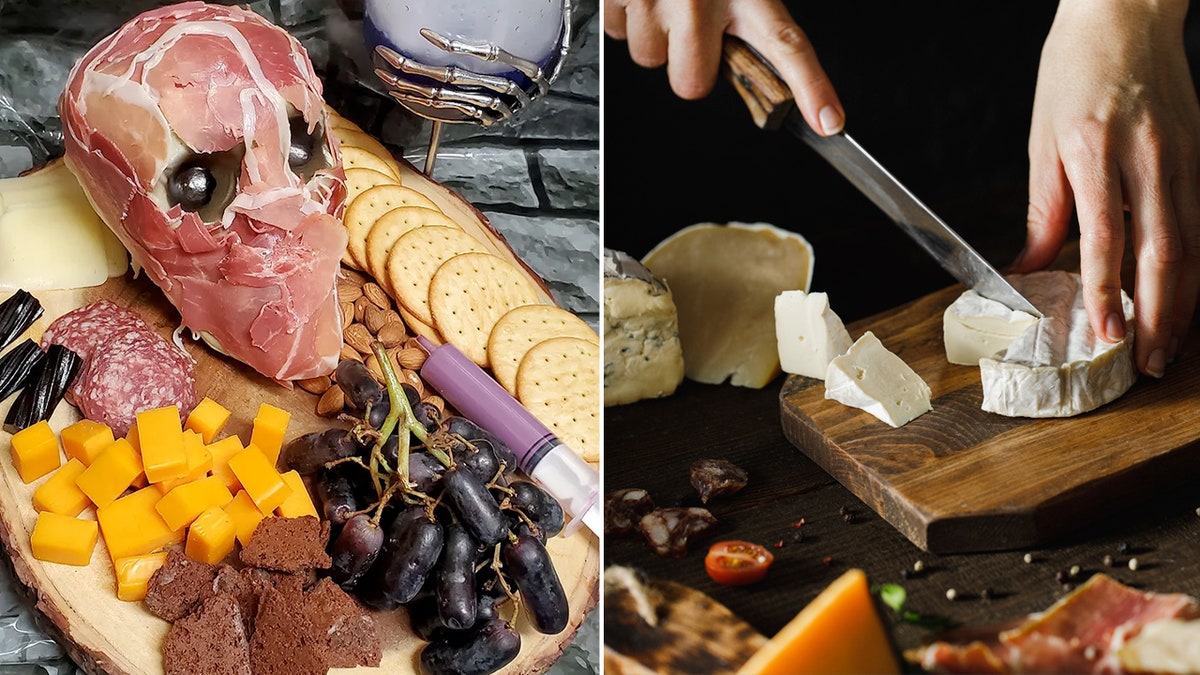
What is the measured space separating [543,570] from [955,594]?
312 millimetres

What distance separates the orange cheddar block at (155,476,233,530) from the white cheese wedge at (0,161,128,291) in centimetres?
25

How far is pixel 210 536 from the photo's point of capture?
0.82 metres

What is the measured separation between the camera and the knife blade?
0.90 metres

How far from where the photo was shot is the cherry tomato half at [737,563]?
2.42 ft

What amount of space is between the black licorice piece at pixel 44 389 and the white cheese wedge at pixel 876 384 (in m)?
0.65

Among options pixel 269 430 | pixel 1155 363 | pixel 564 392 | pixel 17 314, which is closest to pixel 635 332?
pixel 564 392

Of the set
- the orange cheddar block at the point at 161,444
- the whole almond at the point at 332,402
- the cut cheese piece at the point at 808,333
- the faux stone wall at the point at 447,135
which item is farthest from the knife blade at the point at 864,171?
the orange cheddar block at the point at 161,444

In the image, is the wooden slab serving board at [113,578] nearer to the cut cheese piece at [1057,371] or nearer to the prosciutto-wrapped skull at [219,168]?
the prosciutto-wrapped skull at [219,168]

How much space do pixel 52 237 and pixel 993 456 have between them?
839 millimetres

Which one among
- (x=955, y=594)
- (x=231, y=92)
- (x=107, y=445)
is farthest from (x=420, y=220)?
(x=955, y=594)

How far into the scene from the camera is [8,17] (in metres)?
0.99

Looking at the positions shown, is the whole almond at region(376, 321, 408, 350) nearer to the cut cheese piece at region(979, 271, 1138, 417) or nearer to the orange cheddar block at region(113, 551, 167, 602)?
the orange cheddar block at region(113, 551, 167, 602)

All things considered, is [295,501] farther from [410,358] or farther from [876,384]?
[876,384]

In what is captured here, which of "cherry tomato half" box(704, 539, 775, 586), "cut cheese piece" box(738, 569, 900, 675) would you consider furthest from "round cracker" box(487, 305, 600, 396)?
"cut cheese piece" box(738, 569, 900, 675)
